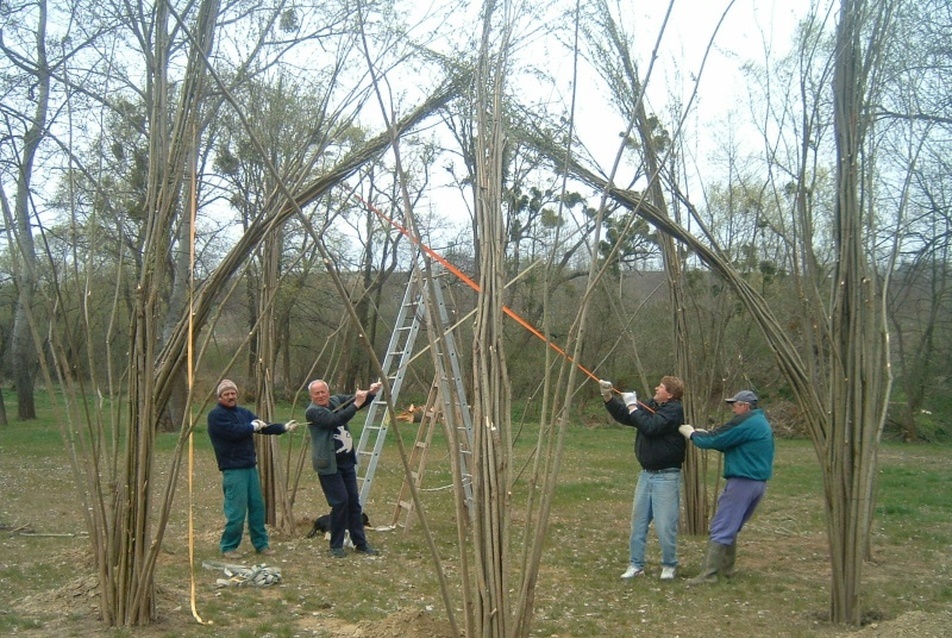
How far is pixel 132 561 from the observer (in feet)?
15.1

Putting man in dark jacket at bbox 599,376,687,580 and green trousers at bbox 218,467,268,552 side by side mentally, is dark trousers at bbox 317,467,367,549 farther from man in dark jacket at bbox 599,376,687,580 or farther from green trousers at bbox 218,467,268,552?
man in dark jacket at bbox 599,376,687,580

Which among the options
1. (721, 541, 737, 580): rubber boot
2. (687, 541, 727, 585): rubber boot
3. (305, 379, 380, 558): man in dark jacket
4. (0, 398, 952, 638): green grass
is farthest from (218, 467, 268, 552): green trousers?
(721, 541, 737, 580): rubber boot

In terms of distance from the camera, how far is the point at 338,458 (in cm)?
732

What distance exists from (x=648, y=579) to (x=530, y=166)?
317cm

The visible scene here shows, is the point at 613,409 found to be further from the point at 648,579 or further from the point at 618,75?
the point at 618,75

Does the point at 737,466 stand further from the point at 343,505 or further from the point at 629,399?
the point at 343,505

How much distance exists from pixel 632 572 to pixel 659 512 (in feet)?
1.66

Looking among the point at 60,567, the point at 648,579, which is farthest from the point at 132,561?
the point at 648,579

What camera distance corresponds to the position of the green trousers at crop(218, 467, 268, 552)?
277 inches

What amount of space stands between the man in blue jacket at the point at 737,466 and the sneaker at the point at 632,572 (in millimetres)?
401

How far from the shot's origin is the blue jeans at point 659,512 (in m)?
6.55

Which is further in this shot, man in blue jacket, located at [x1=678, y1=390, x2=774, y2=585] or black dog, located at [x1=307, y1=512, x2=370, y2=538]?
black dog, located at [x1=307, y1=512, x2=370, y2=538]

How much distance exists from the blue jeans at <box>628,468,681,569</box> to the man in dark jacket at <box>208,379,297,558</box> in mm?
2745

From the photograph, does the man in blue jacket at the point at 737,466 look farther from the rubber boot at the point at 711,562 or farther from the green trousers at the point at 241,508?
the green trousers at the point at 241,508
